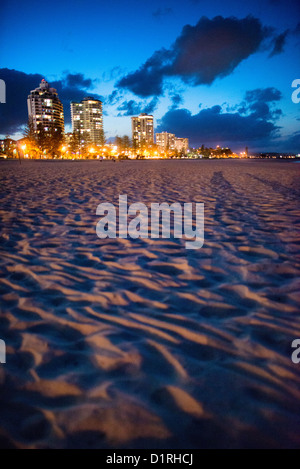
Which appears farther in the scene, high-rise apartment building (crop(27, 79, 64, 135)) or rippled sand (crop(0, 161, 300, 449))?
high-rise apartment building (crop(27, 79, 64, 135))

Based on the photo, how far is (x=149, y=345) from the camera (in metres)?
2.40

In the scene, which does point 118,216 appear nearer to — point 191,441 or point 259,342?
point 259,342

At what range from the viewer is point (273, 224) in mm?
6125

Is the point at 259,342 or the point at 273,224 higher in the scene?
the point at 273,224

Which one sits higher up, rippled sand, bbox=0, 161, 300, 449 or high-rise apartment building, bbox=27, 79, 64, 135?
high-rise apartment building, bbox=27, 79, 64, 135

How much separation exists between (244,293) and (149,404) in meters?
1.90

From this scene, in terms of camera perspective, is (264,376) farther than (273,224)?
No

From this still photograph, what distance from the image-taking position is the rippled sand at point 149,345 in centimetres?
173

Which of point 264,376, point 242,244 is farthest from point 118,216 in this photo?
point 264,376

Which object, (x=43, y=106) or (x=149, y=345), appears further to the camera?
(x=43, y=106)

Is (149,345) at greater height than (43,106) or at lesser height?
lesser

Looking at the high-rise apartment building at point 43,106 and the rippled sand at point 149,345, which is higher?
the high-rise apartment building at point 43,106

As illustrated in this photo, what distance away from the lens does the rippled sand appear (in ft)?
5.66

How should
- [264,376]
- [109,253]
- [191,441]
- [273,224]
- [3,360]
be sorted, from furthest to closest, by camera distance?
[273,224]
[109,253]
[3,360]
[264,376]
[191,441]
